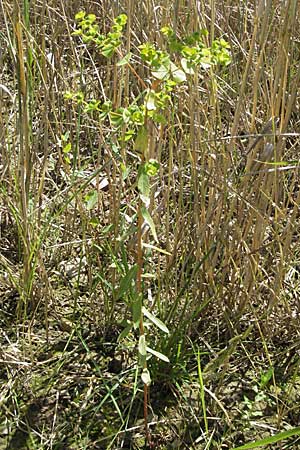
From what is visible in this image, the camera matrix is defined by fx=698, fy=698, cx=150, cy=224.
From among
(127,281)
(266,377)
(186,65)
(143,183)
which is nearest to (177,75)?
(186,65)

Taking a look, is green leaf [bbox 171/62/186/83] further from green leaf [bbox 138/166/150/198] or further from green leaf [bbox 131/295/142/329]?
green leaf [bbox 131/295/142/329]

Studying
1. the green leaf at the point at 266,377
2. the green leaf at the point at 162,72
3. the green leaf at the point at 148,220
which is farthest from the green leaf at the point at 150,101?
the green leaf at the point at 266,377

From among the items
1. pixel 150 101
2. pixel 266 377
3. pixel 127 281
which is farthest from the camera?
pixel 266 377

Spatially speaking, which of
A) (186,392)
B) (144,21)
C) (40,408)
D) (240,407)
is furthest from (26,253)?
(144,21)

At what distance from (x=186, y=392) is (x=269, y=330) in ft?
0.71

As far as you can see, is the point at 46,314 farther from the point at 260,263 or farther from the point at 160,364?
the point at 260,263

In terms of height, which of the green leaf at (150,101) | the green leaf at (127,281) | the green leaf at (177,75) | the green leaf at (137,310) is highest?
the green leaf at (177,75)

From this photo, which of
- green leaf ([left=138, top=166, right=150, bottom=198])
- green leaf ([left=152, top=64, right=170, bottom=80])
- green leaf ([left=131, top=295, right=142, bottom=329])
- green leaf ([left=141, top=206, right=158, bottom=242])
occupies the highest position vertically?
green leaf ([left=152, top=64, right=170, bottom=80])

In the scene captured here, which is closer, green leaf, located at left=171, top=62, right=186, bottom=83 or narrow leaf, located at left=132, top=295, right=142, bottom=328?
green leaf, located at left=171, top=62, right=186, bottom=83

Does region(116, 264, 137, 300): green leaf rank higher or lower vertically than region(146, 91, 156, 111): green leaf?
lower

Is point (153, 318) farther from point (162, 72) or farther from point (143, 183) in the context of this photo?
point (162, 72)

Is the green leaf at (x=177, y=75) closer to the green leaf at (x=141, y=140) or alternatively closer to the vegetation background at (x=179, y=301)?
the green leaf at (x=141, y=140)

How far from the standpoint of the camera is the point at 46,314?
1.42 meters

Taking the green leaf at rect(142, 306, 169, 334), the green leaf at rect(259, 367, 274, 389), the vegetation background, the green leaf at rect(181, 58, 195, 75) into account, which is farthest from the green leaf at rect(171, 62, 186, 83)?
the green leaf at rect(259, 367, 274, 389)
